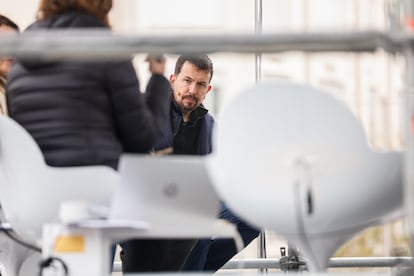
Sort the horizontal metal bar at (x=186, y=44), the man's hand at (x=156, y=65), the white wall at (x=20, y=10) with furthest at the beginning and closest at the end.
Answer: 1. the white wall at (x=20, y=10)
2. the man's hand at (x=156, y=65)
3. the horizontal metal bar at (x=186, y=44)

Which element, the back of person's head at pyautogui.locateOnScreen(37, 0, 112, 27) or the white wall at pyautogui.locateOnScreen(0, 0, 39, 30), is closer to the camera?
the back of person's head at pyautogui.locateOnScreen(37, 0, 112, 27)

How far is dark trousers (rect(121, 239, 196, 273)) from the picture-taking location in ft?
13.7

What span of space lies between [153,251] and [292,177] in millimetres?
1002

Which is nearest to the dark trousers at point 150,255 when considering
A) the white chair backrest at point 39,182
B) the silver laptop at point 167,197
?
the white chair backrest at point 39,182

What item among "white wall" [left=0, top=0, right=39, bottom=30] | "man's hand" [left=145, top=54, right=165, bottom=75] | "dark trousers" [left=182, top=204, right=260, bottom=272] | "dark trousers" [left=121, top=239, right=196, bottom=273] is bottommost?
"dark trousers" [left=182, top=204, right=260, bottom=272]

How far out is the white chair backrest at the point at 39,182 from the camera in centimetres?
366

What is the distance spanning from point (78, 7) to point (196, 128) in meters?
1.25

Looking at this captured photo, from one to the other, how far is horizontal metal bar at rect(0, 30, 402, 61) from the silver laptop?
1.13 feet

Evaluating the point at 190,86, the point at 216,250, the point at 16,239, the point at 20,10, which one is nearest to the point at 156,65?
the point at 16,239

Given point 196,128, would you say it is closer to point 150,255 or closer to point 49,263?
point 150,255

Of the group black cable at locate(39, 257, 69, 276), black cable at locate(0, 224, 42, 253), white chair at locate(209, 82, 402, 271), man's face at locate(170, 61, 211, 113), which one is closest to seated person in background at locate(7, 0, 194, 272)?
black cable at locate(0, 224, 42, 253)

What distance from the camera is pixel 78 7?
12.5ft

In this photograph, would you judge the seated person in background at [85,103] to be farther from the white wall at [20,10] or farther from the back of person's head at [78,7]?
the white wall at [20,10]

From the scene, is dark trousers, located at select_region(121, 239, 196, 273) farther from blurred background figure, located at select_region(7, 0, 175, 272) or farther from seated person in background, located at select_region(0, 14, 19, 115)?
seated person in background, located at select_region(0, 14, 19, 115)
